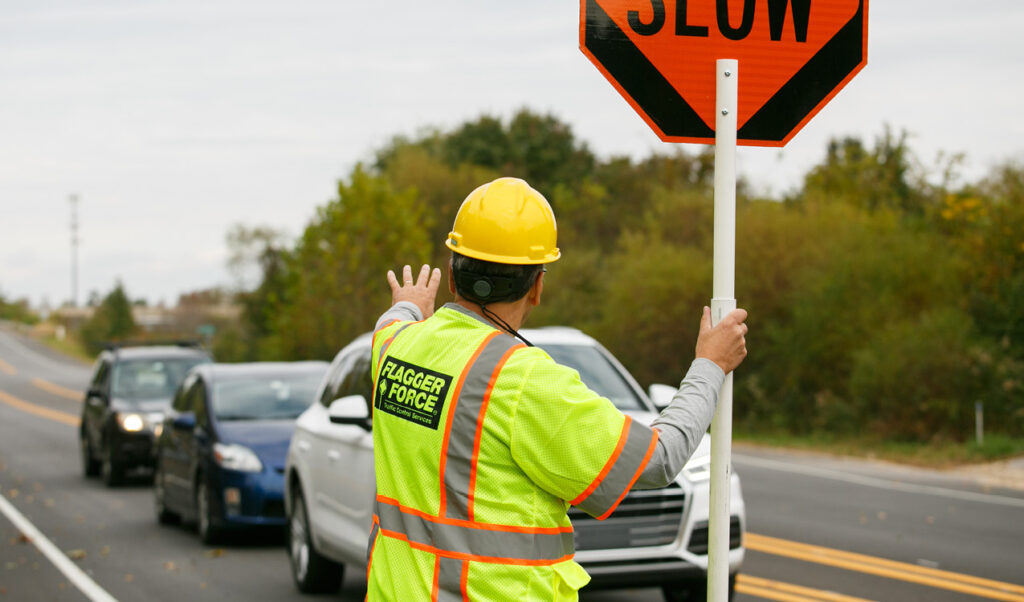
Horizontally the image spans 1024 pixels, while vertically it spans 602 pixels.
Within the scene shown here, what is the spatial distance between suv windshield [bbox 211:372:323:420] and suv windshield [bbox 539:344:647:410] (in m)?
4.30

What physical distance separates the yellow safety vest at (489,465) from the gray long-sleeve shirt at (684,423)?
46 millimetres

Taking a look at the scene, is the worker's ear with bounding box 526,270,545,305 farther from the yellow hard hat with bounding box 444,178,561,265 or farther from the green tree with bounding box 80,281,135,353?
the green tree with bounding box 80,281,135,353

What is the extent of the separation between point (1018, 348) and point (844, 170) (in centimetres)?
1647

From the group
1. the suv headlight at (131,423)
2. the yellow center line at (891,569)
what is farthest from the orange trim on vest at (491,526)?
the suv headlight at (131,423)

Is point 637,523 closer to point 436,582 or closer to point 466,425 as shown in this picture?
point 436,582

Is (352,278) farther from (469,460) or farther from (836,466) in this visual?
(469,460)

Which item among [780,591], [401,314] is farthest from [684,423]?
[780,591]

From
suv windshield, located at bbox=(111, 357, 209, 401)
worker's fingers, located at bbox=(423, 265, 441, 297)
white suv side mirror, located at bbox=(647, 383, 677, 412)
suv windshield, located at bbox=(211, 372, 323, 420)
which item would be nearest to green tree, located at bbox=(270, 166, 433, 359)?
suv windshield, located at bbox=(111, 357, 209, 401)

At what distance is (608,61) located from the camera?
3100mm

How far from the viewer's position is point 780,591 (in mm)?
8812

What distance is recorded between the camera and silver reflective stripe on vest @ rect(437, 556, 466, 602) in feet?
9.10

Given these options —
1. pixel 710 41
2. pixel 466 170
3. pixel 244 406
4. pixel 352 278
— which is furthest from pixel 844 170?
pixel 710 41

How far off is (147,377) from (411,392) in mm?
16194

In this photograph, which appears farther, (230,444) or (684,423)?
(230,444)
